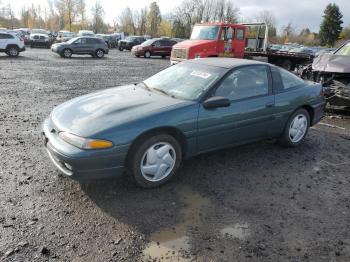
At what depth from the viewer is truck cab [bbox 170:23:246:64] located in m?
15.1

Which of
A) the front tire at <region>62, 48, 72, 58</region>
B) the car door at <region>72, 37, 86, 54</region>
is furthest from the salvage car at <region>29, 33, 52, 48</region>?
the front tire at <region>62, 48, 72, 58</region>

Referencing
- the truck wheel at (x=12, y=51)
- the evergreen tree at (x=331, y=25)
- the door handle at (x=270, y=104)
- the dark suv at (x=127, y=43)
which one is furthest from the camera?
the evergreen tree at (x=331, y=25)

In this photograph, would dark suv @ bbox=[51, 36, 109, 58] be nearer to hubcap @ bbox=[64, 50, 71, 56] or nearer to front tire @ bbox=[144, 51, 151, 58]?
hubcap @ bbox=[64, 50, 71, 56]

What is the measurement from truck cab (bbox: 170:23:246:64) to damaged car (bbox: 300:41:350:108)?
642cm

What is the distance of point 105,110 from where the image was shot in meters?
4.13

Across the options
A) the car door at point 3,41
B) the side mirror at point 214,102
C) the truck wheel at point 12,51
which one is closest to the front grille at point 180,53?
the side mirror at point 214,102

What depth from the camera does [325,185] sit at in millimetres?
4492

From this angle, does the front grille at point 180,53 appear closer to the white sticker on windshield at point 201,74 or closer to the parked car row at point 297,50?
the parked car row at point 297,50

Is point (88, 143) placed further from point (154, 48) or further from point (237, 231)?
point (154, 48)

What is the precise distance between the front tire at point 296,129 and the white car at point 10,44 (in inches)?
812

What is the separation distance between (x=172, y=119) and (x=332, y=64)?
620cm

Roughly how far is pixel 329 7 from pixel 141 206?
254 feet

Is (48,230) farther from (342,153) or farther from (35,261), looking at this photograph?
(342,153)

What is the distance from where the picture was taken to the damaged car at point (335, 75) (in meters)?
8.17
